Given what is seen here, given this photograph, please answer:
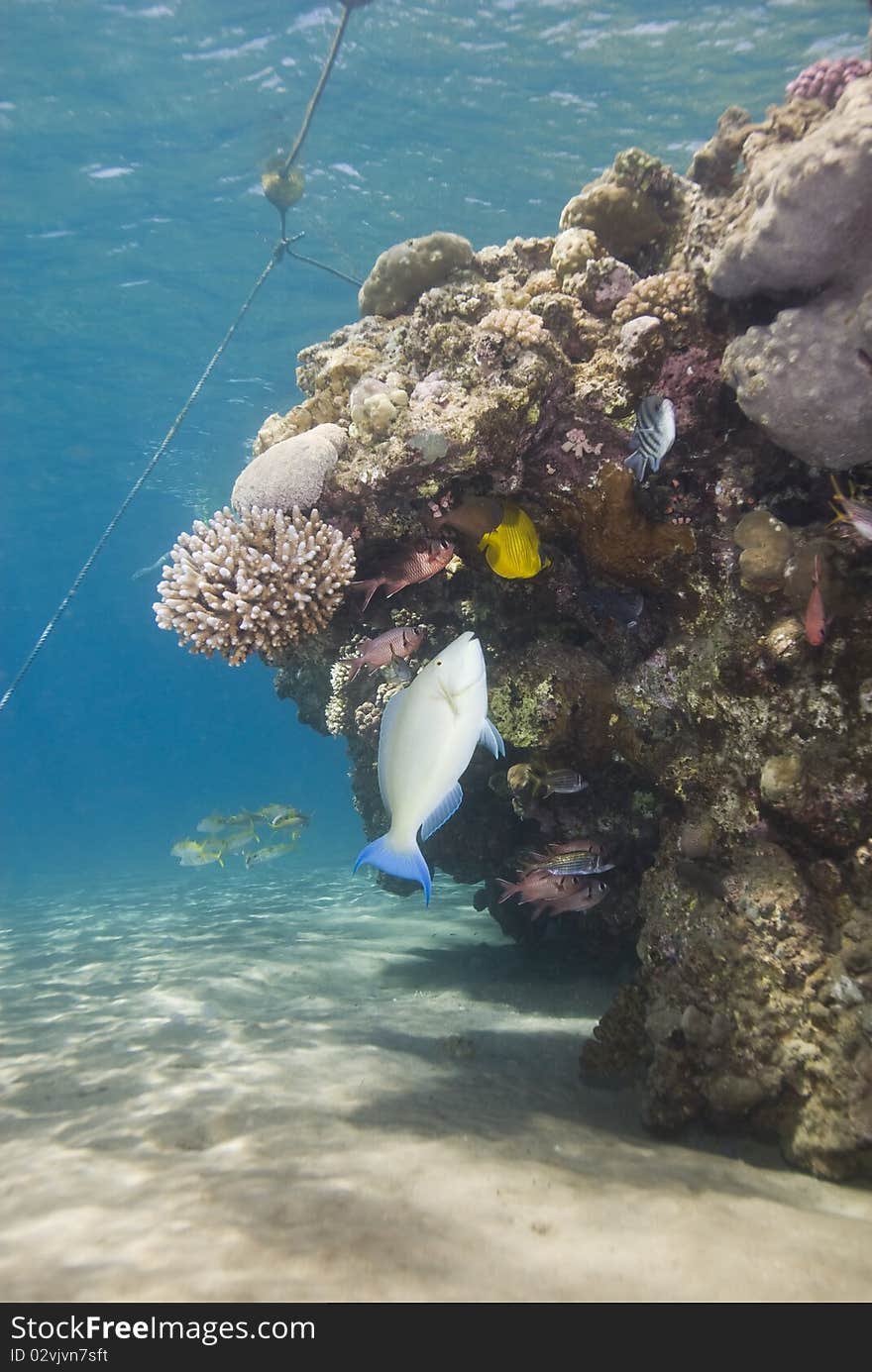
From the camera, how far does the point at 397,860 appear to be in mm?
2355

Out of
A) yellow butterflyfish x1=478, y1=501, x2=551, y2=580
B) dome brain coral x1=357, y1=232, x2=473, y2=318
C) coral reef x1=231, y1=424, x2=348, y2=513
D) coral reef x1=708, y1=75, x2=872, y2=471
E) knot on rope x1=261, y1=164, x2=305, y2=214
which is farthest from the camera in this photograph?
knot on rope x1=261, y1=164, x2=305, y2=214

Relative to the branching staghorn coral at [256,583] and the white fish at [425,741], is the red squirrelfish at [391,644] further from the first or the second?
the white fish at [425,741]

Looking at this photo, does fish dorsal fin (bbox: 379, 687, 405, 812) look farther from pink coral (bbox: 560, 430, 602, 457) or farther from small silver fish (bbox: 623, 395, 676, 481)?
pink coral (bbox: 560, 430, 602, 457)

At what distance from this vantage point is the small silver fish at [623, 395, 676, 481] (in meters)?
3.44

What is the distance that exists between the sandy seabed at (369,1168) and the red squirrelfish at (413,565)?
3.03 m

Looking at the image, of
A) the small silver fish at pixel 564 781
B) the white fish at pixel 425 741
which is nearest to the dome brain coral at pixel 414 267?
the small silver fish at pixel 564 781

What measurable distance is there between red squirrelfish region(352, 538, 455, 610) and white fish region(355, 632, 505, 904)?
198 centimetres

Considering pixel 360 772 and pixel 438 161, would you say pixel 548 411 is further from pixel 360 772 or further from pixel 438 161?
pixel 438 161

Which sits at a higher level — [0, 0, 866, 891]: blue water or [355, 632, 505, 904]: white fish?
[0, 0, 866, 891]: blue water

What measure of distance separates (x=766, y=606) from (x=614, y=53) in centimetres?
1922

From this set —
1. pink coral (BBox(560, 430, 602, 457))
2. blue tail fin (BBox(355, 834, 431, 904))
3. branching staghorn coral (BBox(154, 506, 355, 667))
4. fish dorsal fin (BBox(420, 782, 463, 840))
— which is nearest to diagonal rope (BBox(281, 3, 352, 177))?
pink coral (BBox(560, 430, 602, 457))

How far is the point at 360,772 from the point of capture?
1025 cm
